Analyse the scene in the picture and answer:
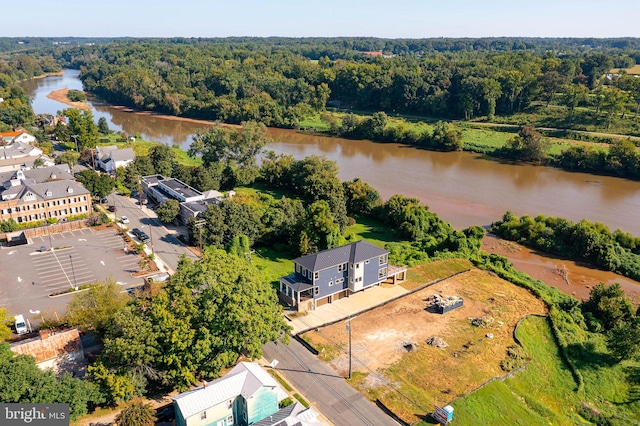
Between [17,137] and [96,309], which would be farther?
[17,137]

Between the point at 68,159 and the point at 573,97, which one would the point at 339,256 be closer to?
the point at 68,159

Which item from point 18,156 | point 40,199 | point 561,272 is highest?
point 18,156

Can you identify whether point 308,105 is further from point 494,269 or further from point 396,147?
point 494,269

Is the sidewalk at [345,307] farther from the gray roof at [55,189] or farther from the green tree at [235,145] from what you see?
the green tree at [235,145]

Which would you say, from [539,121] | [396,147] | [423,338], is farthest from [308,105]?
[423,338]

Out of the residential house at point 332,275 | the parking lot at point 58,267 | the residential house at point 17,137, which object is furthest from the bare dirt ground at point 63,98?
the residential house at point 332,275

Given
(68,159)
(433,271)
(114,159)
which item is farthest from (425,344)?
(68,159)
